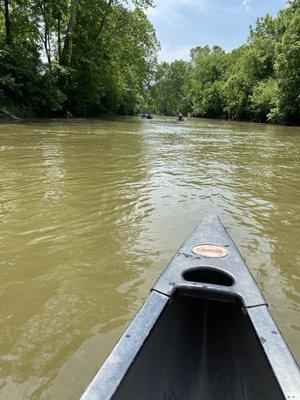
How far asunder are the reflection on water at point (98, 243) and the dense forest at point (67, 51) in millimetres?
15904

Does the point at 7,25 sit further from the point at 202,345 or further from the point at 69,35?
the point at 202,345

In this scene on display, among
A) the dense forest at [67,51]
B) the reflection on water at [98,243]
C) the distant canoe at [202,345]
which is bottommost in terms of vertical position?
the reflection on water at [98,243]

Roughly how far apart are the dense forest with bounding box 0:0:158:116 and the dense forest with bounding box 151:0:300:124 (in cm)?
1075

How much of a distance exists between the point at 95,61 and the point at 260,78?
19.2m

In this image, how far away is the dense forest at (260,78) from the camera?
1158 inches

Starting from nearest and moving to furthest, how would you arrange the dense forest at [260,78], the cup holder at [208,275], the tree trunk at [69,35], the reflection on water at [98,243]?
the cup holder at [208,275] < the reflection on water at [98,243] < the tree trunk at [69,35] < the dense forest at [260,78]

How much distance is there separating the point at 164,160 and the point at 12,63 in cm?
1661

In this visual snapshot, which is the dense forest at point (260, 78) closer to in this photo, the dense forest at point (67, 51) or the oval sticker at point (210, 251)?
the dense forest at point (67, 51)

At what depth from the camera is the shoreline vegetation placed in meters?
23.4

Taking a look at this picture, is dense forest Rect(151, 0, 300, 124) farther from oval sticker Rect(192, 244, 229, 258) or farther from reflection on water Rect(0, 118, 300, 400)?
oval sticker Rect(192, 244, 229, 258)

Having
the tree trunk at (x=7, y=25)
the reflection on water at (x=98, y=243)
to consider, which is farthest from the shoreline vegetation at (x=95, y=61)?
the reflection on water at (x=98, y=243)

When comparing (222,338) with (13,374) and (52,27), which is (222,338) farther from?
(52,27)

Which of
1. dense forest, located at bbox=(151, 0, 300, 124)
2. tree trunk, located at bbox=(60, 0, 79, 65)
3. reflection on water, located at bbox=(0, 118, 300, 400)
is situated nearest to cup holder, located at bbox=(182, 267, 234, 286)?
reflection on water, located at bbox=(0, 118, 300, 400)

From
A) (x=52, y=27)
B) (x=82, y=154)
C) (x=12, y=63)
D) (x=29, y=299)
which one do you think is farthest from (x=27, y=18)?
(x=29, y=299)
